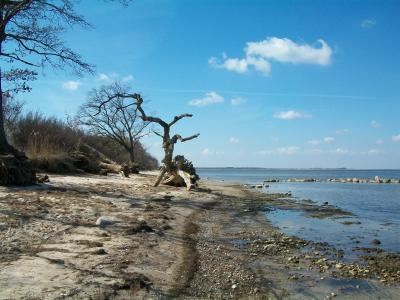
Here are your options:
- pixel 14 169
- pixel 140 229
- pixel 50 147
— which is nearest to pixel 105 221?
pixel 140 229

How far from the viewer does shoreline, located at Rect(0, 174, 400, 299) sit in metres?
5.18

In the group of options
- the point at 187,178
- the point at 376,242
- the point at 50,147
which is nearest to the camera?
the point at 376,242

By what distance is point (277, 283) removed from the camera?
248 inches

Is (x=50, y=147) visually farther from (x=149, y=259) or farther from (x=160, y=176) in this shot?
(x=149, y=259)

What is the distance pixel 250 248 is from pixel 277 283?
91.6 inches

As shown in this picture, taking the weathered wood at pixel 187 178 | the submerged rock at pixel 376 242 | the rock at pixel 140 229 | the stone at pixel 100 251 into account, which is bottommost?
the submerged rock at pixel 376 242

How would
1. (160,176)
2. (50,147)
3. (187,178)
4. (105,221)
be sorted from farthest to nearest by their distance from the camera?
(160,176) → (187,178) → (50,147) → (105,221)

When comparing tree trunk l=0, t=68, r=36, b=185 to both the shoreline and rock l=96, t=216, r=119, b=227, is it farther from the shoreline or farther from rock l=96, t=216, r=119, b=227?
rock l=96, t=216, r=119, b=227

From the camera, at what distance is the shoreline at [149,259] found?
5.18 metres

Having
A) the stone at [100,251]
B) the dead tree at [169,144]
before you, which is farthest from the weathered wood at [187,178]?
the stone at [100,251]

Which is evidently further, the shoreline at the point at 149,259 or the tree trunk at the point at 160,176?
the tree trunk at the point at 160,176

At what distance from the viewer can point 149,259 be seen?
6.57 meters

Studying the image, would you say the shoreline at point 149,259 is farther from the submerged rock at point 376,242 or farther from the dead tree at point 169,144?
the dead tree at point 169,144

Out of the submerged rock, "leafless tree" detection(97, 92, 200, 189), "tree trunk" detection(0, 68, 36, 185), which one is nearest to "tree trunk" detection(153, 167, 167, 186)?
"leafless tree" detection(97, 92, 200, 189)
